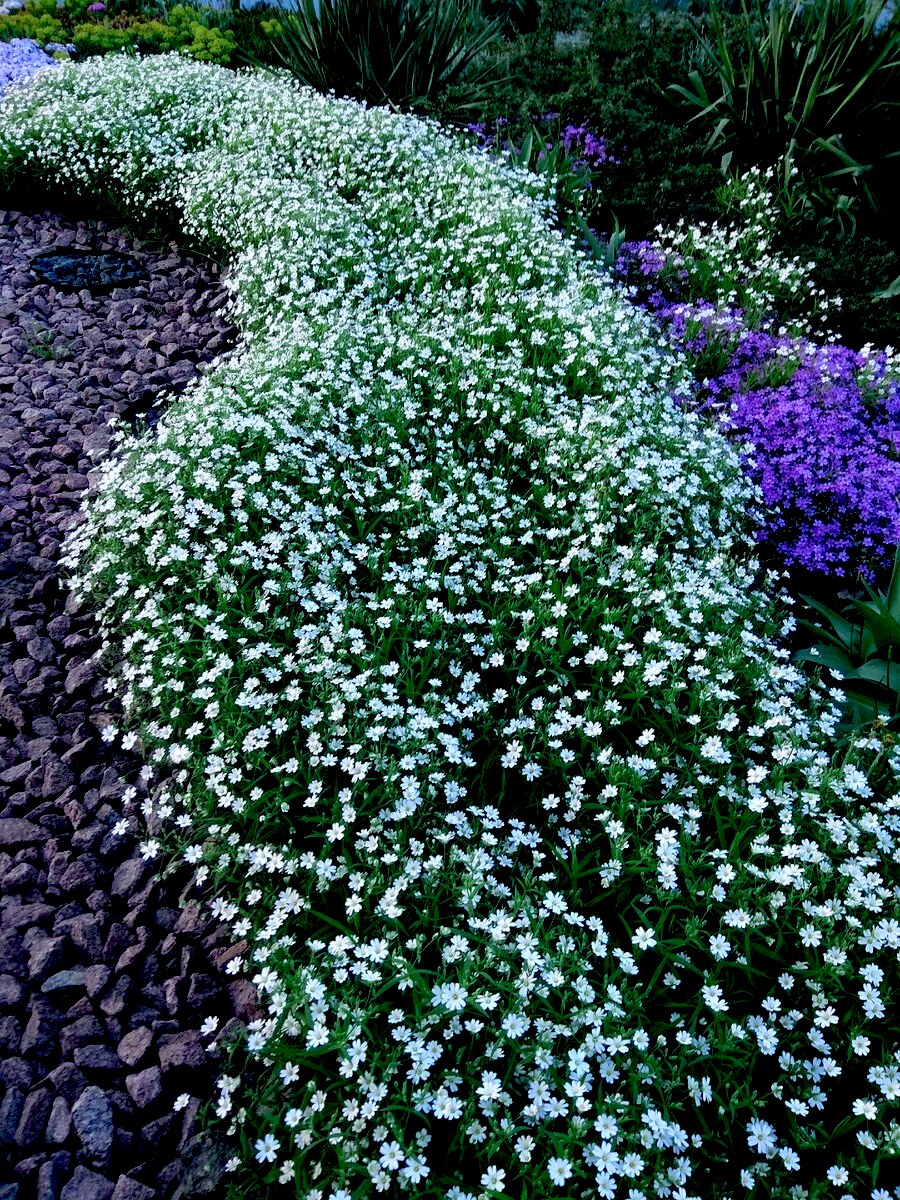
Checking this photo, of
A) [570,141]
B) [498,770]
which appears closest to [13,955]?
[498,770]

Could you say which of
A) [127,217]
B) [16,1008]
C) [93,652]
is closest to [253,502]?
[93,652]

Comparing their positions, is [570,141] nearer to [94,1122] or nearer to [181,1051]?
[181,1051]

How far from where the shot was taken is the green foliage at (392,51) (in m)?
9.23

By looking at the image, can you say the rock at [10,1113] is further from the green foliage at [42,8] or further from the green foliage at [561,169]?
the green foliage at [42,8]

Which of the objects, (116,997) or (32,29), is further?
(32,29)

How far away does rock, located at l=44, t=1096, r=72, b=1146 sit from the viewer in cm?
254

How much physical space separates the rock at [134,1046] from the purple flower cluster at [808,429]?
3686mm

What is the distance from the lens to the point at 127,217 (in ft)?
25.9

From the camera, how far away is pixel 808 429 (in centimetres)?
508

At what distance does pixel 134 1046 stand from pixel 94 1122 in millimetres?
227

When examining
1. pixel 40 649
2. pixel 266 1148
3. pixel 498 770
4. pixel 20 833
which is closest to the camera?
pixel 266 1148

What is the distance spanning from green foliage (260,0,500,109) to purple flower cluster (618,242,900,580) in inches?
194

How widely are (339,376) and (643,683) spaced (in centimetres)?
250

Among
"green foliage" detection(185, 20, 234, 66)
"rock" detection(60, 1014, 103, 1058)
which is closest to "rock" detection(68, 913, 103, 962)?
"rock" detection(60, 1014, 103, 1058)
